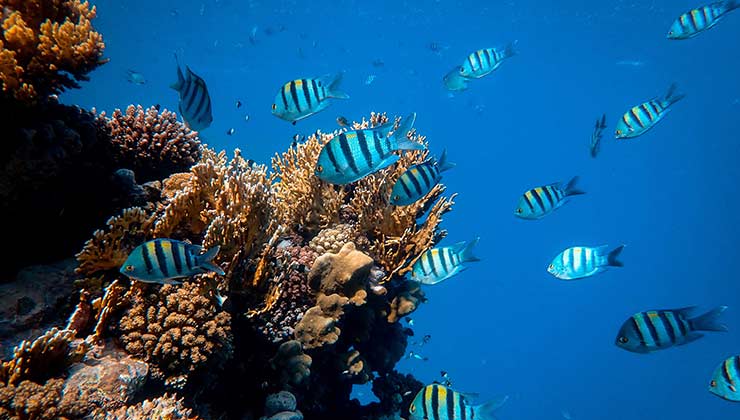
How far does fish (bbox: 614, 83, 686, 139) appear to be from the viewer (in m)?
5.63

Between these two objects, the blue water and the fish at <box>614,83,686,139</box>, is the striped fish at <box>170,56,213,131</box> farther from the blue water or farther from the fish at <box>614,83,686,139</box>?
the blue water

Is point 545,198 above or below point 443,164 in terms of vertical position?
below

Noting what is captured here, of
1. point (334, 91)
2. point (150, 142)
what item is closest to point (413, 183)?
point (334, 91)

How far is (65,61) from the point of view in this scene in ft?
11.6

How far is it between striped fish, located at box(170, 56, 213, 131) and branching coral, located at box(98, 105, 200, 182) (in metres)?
1.44

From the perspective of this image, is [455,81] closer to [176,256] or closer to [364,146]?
[364,146]

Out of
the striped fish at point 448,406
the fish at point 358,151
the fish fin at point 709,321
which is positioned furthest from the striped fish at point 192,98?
the fish fin at point 709,321

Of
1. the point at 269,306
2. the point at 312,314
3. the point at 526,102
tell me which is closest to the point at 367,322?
the point at 312,314

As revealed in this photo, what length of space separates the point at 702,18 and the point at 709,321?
15.0ft

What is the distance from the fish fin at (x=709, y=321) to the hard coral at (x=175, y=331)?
4.14m

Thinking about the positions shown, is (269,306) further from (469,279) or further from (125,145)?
(469,279)

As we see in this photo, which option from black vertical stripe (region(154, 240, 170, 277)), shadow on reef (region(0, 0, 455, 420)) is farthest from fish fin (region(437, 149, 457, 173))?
black vertical stripe (region(154, 240, 170, 277))

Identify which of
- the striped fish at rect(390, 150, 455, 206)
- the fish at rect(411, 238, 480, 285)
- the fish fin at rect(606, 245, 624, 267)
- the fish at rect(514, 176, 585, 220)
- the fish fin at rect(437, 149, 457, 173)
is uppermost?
the fish fin at rect(437, 149, 457, 173)

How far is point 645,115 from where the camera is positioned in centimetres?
580
